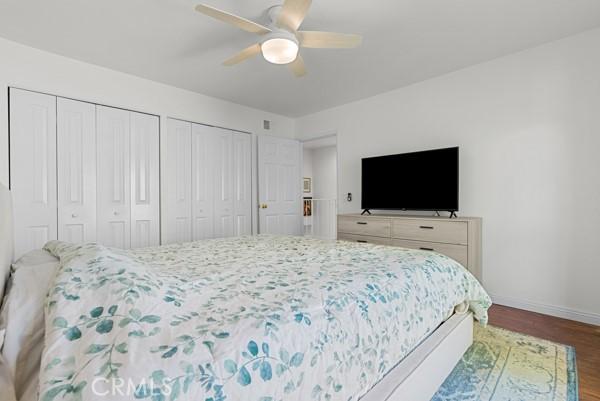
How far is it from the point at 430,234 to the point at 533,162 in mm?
1119

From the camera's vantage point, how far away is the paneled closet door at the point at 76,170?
2.75 m

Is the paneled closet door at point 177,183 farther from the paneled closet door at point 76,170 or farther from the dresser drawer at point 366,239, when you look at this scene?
the dresser drawer at point 366,239

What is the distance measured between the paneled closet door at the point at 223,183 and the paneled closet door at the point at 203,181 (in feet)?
0.19

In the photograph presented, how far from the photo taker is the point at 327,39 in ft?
6.52

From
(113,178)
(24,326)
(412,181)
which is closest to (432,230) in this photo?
(412,181)

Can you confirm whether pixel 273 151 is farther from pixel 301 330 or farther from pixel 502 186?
pixel 301 330

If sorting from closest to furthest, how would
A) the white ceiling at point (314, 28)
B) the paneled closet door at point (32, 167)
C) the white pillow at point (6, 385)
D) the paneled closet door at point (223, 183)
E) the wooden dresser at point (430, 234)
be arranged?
the white pillow at point (6, 385)
the white ceiling at point (314, 28)
the paneled closet door at point (32, 167)
the wooden dresser at point (430, 234)
the paneled closet door at point (223, 183)

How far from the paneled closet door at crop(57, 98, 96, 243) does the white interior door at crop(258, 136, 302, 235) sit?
2047mm

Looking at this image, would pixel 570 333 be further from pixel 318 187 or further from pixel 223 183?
pixel 318 187

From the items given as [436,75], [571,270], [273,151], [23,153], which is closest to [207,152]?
[273,151]

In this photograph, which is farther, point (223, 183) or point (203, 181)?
point (223, 183)

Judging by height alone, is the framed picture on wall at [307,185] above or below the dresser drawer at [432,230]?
above

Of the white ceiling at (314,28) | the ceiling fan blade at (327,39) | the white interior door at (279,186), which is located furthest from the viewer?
the white interior door at (279,186)

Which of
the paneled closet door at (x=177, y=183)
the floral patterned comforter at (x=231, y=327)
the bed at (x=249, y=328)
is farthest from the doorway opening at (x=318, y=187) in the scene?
the floral patterned comforter at (x=231, y=327)
